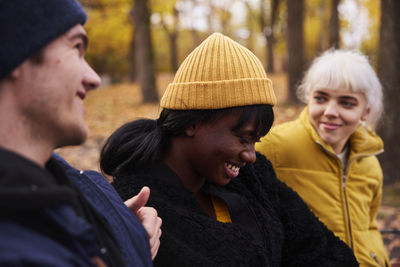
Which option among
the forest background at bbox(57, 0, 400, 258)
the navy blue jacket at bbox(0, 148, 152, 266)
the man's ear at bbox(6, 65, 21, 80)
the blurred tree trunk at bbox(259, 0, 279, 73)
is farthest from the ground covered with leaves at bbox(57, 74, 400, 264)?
the blurred tree trunk at bbox(259, 0, 279, 73)

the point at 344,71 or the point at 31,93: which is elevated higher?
the point at 31,93

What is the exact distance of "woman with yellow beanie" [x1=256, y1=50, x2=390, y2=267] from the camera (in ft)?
9.54

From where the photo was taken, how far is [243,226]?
215cm

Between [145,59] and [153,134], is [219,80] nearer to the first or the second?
[153,134]

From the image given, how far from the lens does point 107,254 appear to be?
4.23 ft

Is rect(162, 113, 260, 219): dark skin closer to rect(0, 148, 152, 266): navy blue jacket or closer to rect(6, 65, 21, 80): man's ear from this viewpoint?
rect(0, 148, 152, 266): navy blue jacket

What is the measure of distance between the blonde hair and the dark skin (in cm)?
120

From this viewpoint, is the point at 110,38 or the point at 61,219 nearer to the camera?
the point at 61,219

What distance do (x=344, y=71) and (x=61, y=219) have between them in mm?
2502

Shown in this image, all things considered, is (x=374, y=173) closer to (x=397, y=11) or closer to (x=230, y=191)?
(x=230, y=191)

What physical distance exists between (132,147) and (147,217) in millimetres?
544

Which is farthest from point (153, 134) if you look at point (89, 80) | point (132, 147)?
point (89, 80)

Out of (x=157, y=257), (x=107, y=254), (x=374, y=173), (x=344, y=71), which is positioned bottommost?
(x=374, y=173)

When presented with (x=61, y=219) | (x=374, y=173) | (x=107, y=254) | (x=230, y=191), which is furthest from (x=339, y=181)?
(x=61, y=219)
